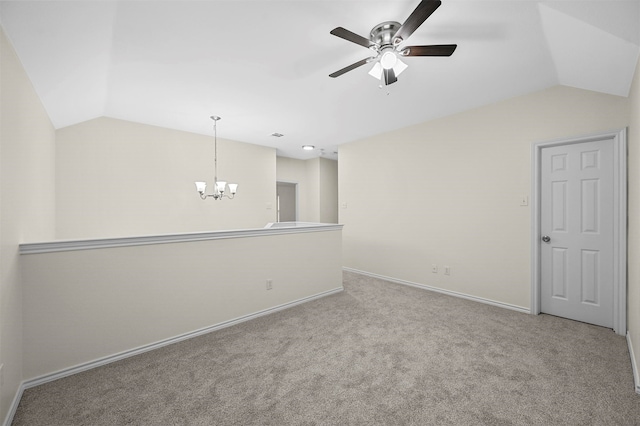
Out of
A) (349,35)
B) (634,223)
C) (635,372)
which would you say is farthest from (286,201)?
(635,372)

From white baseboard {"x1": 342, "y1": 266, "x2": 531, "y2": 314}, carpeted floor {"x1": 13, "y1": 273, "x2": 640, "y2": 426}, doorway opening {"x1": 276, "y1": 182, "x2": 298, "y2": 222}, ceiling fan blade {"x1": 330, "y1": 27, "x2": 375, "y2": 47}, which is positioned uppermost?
ceiling fan blade {"x1": 330, "y1": 27, "x2": 375, "y2": 47}

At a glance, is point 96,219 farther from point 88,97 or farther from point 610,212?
point 610,212

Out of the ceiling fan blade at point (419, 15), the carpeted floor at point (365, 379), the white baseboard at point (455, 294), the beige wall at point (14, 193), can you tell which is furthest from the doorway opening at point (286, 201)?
the ceiling fan blade at point (419, 15)

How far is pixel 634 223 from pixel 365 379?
98.6 inches

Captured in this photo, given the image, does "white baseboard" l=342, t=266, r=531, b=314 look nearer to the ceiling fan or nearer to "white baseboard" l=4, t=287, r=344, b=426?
"white baseboard" l=4, t=287, r=344, b=426

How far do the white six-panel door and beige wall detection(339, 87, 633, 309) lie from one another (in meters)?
0.18

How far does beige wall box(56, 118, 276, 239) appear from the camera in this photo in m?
3.54

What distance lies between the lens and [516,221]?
323cm

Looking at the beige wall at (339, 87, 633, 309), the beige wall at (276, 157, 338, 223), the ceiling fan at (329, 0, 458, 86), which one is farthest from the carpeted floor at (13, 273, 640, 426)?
the beige wall at (276, 157, 338, 223)

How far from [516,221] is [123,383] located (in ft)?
13.6

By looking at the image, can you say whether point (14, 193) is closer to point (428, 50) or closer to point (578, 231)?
point (428, 50)

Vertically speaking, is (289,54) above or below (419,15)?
above

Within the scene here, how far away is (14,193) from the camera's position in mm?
1769

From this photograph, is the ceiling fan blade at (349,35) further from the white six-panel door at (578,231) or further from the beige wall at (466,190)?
the white six-panel door at (578,231)
